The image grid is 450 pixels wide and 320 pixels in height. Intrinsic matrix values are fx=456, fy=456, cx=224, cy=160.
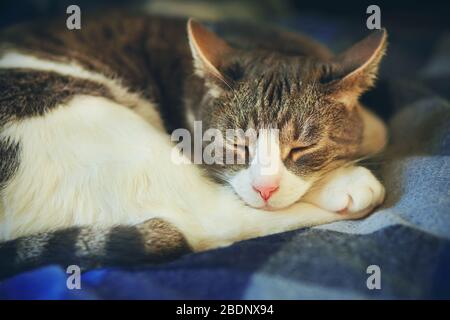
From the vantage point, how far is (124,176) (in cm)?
119

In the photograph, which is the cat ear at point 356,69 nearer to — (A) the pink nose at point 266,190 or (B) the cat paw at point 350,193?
(B) the cat paw at point 350,193

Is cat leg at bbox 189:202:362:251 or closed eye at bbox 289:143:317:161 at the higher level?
closed eye at bbox 289:143:317:161

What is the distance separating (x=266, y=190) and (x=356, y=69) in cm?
44

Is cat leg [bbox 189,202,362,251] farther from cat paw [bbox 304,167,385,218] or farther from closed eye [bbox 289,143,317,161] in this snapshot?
→ closed eye [bbox 289,143,317,161]

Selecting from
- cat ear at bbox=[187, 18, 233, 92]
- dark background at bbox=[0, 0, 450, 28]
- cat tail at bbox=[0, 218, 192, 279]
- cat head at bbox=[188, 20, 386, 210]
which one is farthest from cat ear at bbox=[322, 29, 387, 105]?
dark background at bbox=[0, 0, 450, 28]

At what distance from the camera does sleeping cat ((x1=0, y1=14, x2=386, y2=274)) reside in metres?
1.12

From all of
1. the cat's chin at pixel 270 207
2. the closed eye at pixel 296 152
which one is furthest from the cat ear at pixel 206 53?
the cat's chin at pixel 270 207

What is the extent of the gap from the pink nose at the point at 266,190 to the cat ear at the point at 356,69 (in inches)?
14.3

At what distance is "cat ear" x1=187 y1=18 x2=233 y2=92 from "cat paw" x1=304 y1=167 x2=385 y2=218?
1.38 feet

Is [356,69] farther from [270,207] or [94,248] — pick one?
[94,248]

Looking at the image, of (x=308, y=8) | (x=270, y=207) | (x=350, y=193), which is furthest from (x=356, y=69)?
(x=308, y=8)

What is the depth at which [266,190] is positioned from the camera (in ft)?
3.87

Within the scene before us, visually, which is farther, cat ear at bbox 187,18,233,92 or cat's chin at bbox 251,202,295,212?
cat ear at bbox 187,18,233,92
